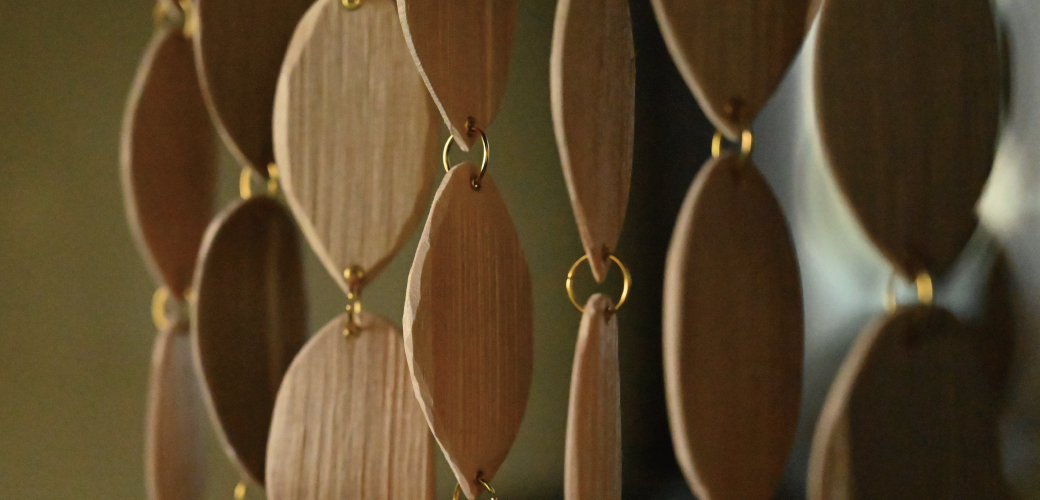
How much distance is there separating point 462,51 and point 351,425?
15 centimetres

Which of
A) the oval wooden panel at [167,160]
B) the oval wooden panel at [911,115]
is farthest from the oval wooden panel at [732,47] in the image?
the oval wooden panel at [167,160]

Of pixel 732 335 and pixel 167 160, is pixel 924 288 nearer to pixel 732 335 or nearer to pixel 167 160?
pixel 732 335

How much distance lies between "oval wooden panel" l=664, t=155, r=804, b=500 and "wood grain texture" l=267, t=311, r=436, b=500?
103 mm

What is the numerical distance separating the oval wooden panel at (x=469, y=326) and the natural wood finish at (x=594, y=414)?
0.07 ft

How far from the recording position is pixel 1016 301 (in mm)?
285

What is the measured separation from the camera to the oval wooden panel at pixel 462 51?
9.7 inches

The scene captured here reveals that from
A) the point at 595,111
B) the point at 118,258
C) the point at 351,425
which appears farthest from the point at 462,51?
the point at 118,258

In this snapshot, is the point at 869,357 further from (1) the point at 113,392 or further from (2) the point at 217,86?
(1) the point at 113,392

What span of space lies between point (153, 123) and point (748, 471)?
306 mm

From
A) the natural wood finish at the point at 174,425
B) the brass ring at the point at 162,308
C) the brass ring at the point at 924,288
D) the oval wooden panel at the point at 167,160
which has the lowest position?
the natural wood finish at the point at 174,425

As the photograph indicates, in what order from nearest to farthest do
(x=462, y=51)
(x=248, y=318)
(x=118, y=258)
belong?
1. (x=462, y=51)
2. (x=248, y=318)
3. (x=118, y=258)

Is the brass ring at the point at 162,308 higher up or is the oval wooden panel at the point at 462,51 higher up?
the oval wooden panel at the point at 462,51

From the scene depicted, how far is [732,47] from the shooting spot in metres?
0.26

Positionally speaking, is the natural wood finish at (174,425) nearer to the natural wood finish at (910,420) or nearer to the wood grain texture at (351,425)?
the wood grain texture at (351,425)
